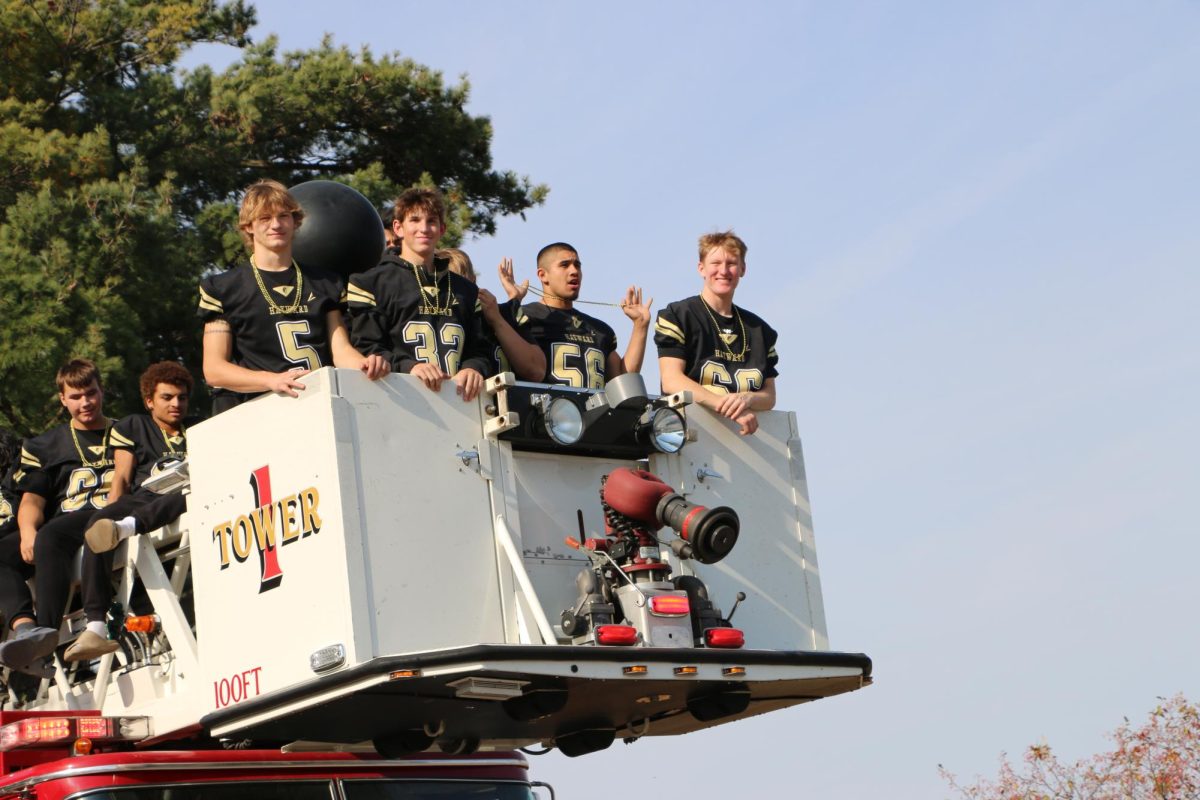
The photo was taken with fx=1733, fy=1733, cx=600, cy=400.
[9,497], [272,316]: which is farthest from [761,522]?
[9,497]

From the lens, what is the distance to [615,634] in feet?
21.4

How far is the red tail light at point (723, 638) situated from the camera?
6.82 m

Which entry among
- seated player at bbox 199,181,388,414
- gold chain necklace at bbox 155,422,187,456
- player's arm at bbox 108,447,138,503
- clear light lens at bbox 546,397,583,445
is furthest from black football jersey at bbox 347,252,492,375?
player's arm at bbox 108,447,138,503

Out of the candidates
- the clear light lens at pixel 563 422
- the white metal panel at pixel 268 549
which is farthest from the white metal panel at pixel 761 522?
the white metal panel at pixel 268 549

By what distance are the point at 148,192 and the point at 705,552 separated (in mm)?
12433

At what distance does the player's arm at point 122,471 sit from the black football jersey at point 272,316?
1.42 m

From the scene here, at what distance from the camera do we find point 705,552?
22.0ft

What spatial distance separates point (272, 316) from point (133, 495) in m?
1.22

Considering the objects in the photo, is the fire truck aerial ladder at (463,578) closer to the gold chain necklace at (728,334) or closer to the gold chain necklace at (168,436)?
the gold chain necklace at (728,334)

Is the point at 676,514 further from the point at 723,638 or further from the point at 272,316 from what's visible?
the point at 272,316

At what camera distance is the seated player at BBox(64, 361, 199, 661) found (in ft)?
25.4

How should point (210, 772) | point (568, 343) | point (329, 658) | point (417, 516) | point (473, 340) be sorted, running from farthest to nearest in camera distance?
point (568, 343), point (473, 340), point (210, 772), point (417, 516), point (329, 658)

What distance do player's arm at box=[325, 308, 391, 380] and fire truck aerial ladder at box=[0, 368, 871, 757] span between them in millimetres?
86

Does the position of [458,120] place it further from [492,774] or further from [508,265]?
[492,774]
